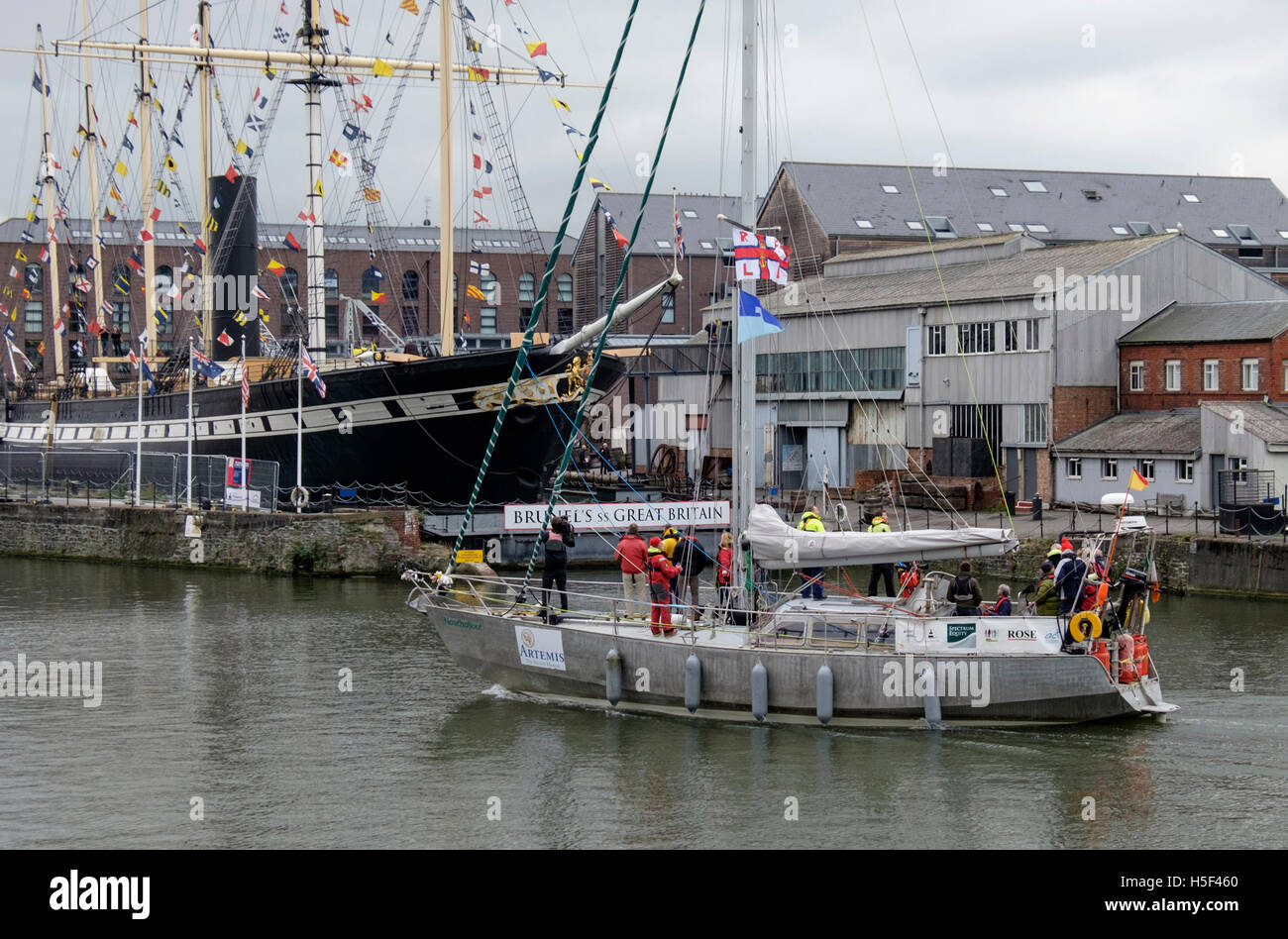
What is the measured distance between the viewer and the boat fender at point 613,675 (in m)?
23.0

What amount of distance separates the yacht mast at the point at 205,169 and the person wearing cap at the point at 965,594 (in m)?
39.9

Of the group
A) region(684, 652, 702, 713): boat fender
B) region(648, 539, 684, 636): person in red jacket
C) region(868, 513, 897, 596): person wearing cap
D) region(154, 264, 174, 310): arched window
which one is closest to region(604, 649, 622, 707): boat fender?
region(648, 539, 684, 636): person in red jacket

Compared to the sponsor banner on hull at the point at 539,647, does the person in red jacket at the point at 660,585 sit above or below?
above

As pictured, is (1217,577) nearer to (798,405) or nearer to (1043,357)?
(1043,357)

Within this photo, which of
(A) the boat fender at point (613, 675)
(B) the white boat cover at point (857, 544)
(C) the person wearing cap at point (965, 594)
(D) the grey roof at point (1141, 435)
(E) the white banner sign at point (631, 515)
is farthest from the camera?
(D) the grey roof at point (1141, 435)

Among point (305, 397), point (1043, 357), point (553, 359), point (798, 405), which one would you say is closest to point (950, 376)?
point (1043, 357)

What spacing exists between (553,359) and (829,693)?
1014 inches

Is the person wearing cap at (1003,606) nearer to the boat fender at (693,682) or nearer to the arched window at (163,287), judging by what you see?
the boat fender at (693,682)

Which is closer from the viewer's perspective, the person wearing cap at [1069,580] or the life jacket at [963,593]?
the person wearing cap at [1069,580]

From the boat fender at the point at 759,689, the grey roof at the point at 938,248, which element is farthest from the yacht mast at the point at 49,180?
the boat fender at the point at 759,689

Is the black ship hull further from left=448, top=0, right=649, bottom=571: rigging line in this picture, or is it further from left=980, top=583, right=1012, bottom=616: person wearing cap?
left=980, top=583, right=1012, bottom=616: person wearing cap

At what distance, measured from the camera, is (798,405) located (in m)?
60.4

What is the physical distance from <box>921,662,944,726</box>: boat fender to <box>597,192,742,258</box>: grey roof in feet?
213
